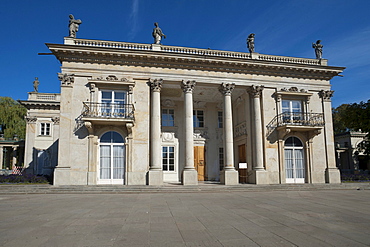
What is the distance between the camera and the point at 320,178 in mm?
18594

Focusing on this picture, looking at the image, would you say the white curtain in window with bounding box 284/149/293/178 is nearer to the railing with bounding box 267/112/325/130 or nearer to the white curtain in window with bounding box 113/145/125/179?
the railing with bounding box 267/112/325/130

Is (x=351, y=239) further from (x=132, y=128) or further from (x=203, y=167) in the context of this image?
(x=203, y=167)

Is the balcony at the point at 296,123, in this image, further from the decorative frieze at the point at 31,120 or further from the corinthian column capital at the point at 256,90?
the decorative frieze at the point at 31,120

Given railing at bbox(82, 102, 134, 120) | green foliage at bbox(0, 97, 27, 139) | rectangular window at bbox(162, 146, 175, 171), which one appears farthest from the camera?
green foliage at bbox(0, 97, 27, 139)

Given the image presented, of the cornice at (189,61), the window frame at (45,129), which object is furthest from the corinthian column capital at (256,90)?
the window frame at (45,129)

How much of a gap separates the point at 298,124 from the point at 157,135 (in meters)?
9.67

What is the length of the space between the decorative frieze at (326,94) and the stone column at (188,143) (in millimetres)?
9773

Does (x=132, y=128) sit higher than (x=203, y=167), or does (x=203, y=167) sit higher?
(x=132, y=128)

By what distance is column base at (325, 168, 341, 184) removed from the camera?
60.2ft

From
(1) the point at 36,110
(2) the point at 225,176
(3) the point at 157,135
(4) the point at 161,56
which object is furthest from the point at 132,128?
(1) the point at 36,110

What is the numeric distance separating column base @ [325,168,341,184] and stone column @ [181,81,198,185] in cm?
962

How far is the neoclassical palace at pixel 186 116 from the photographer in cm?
1606

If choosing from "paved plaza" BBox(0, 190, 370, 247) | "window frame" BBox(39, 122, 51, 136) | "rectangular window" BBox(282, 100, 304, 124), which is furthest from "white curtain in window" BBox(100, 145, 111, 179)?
"window frame" BBox(39, 122, 51, 136)

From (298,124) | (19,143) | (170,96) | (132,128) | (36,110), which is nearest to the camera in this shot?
(132,128)
